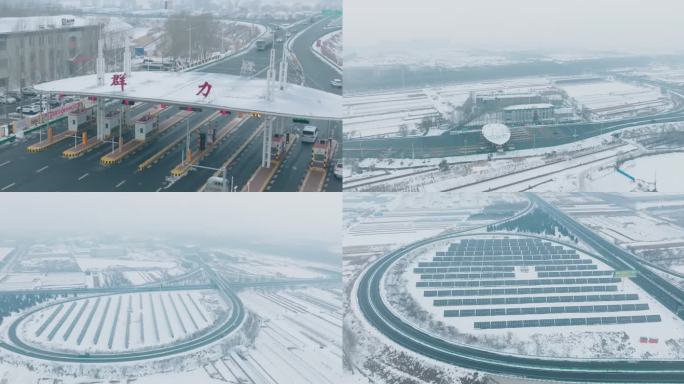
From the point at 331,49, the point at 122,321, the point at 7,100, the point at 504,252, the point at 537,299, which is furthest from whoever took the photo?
the point at 331,49

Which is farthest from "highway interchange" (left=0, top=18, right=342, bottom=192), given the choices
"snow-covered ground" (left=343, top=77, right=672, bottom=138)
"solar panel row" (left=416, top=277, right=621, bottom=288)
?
"solar panel row" (left=416, top=277, right=621, bottom=288)

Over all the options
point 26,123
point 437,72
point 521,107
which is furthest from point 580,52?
point 26,123

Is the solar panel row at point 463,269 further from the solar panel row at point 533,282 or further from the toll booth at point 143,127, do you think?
A: the toll booth at point 143,127

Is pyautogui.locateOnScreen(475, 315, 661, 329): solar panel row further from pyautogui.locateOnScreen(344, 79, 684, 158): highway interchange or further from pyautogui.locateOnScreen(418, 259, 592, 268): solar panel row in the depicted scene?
pyautogui.locateOnScreen(344, 79, 684, 158): highway interchange

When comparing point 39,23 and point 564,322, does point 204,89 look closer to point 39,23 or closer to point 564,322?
point 39,23

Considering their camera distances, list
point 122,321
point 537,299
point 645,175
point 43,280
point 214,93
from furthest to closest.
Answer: point 214,93 < point 645,175 < point 537,299 < point 43,280 < point 122,321

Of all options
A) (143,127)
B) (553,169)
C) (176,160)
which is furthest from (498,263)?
(143,127)

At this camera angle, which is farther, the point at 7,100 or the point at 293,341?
the point at 7,100

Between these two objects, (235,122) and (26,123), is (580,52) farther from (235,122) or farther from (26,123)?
(26,123)
